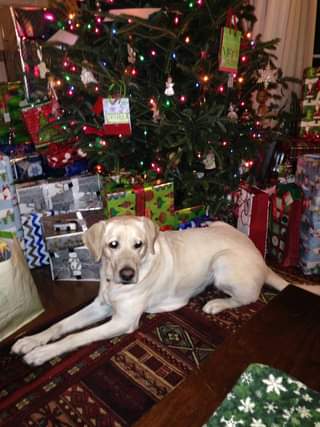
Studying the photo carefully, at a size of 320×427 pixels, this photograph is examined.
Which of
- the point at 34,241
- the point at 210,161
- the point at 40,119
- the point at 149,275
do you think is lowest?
the point at 34,241

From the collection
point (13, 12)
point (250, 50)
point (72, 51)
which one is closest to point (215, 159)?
point (250, 50)

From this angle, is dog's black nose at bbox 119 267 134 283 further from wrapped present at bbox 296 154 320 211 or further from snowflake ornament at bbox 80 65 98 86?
wrapped present at bbox 296 154 320 211

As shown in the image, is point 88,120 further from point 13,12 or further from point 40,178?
point 13,12

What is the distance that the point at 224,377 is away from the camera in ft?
3.26

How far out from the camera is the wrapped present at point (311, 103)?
2.88 meters

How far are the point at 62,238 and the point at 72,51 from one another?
124 centimetres

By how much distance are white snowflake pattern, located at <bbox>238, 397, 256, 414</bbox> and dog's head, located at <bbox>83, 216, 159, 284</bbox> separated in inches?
33.1

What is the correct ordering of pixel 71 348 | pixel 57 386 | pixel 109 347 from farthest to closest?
1. pixel 109 347
2. pixel 71 348
3. pixel 57 386

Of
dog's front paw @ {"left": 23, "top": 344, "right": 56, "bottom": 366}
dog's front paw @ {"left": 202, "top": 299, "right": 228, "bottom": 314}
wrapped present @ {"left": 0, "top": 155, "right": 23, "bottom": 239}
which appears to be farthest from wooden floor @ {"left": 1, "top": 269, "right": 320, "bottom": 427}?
wrapped present @ {"left": 0, "top": 155, "right": 23, "bottom": 239}

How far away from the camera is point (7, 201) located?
246 centimetres

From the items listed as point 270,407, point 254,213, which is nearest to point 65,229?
point 254,213

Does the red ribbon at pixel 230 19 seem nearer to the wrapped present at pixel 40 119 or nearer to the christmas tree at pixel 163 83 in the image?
the christmas tree at pixel 163 83

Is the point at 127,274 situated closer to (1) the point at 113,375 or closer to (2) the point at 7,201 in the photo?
(1) the point at 113,375

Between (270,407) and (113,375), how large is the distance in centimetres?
95
